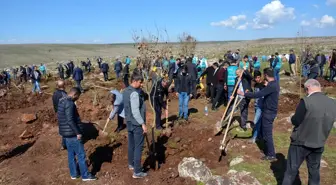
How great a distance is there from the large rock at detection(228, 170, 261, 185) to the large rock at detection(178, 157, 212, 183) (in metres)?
0.48

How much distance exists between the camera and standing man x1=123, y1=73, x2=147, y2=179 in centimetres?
578

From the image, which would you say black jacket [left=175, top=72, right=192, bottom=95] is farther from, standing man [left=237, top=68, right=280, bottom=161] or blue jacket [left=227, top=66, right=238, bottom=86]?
standing man [left=237, top=68, right=280, bottom=161]

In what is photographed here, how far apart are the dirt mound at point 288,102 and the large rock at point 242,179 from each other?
5730 millimetres

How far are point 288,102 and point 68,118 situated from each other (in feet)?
30.4

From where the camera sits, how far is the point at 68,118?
579cm

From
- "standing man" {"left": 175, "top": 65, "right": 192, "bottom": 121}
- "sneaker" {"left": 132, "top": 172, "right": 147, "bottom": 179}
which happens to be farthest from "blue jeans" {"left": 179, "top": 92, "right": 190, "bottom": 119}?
"sneaker" {"left": 132, "top": 172, "right": 147, "bottom": 179}

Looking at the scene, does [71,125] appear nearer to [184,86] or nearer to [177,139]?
[177,139]

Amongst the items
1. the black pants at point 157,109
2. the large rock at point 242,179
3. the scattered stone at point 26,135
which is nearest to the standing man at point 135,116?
the large rock at point 242,179

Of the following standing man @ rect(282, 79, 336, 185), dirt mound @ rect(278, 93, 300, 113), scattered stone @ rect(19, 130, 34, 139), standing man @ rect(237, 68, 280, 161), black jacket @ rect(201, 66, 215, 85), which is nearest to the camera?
standing man @ rect(282, 79, 336, 185)

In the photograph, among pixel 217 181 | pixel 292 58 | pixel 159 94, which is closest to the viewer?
pixel 217 181

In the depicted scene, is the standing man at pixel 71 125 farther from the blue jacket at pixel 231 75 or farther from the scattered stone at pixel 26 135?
the blue jacket at pixel 231 75

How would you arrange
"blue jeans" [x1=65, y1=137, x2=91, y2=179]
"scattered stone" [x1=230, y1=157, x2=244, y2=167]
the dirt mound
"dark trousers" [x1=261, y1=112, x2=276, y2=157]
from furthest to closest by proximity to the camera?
the dirt mound → "scattered stone" [x1=230, y1=157, x2=244, y2=167] → "dark trousers" [x1=261, y1=112, x2=276, y2=157] → "blue jeans" [x1=65, y1=137, x2=91, y2=179]

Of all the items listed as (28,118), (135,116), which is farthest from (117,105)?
(28,118)

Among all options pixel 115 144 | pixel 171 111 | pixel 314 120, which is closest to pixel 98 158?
pixel 115 144
